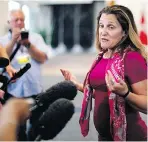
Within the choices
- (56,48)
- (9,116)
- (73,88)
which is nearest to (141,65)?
(73,88)

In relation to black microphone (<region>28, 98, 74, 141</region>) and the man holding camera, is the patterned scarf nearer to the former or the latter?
black microphone (<region>28, 98, 74, 141</region>)

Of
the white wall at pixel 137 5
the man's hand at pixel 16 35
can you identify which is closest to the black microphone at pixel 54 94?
the man's hand at pixel 16 35

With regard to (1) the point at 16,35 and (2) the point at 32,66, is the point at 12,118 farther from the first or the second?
(2) the point at 32,66

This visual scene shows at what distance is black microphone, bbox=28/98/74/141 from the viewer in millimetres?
501

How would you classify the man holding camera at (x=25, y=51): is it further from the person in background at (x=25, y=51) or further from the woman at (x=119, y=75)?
the woman at (x=119, y=75)

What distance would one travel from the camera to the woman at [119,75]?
94cm

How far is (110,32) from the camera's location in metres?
0.96

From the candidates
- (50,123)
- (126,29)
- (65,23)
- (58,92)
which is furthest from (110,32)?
(65,23)

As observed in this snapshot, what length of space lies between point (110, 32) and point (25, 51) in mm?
677

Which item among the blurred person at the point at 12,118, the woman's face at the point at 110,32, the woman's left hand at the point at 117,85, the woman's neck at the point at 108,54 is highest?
the woman's face at the point at 110,32

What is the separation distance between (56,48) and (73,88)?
1260 mm

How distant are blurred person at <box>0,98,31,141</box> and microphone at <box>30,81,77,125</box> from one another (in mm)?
55

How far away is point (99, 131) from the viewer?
102 cm

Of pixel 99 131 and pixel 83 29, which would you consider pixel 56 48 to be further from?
pixel 99 131
